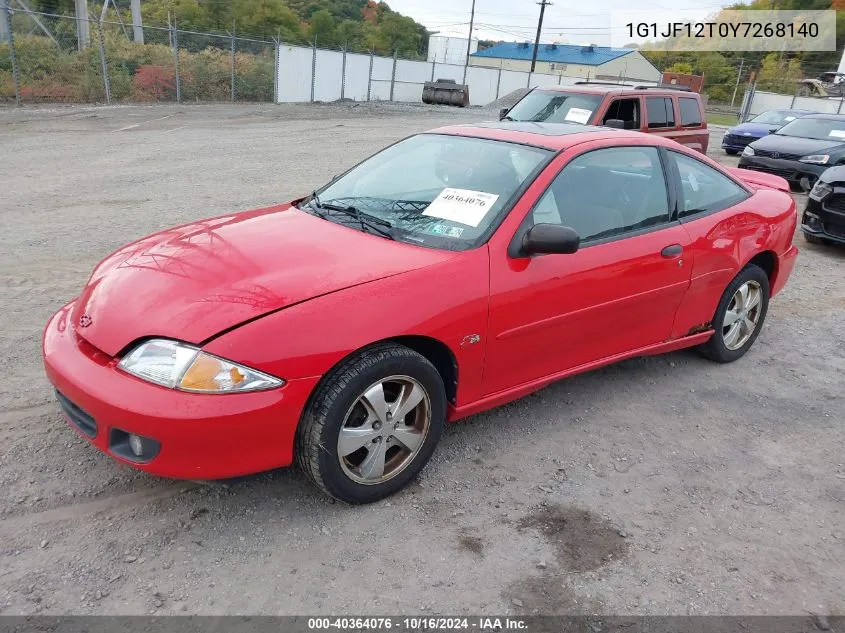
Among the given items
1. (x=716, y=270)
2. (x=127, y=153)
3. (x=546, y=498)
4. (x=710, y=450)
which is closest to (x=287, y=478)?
(x=546, y=498)

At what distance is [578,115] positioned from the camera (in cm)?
978

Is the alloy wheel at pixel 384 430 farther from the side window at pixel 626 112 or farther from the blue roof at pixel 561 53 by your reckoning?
the blue roof at pixel 561 53

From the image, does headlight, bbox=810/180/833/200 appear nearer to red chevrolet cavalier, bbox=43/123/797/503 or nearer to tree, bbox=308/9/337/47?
red chevrolet cavalier, bbox=43/123/797/503

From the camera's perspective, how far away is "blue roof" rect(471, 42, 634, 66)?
74.2m

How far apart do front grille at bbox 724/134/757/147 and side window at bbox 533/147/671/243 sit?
50.1ft

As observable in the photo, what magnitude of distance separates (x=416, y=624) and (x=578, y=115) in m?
8.72

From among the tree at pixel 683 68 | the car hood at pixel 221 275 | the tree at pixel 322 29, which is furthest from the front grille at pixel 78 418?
the tree at pixel 683 68

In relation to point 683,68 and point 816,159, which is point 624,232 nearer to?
point 816,159

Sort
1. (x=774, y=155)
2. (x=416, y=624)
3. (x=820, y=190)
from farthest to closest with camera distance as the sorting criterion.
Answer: (x=774, y=155), (x=820, y=190), (x=416, y=624)

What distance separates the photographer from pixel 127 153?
11.8 meters

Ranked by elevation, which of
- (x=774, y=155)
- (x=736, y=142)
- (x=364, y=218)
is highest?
(x=364, y=218)

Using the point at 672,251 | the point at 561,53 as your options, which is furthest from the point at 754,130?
the point at 561,53

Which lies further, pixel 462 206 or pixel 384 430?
pixel 462 206

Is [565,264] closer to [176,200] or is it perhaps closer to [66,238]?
[66,238]
